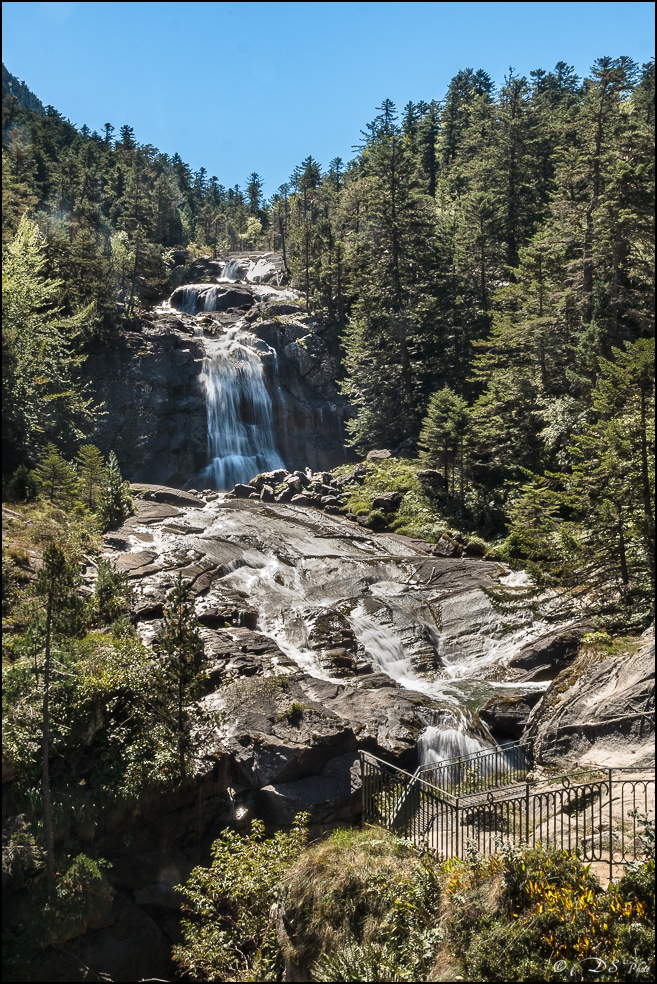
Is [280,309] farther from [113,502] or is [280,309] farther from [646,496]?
[646,496]

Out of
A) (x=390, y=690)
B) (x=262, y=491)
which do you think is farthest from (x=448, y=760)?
(x=262, y=491)

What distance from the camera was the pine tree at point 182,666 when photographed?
518 inches

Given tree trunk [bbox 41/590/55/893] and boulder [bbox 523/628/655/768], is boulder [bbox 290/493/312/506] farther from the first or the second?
tree trunk [bbox 41/590/55/893]

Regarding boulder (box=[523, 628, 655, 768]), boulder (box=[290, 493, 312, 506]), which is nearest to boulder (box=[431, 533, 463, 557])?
boulder (box=[290, 493, 312, 506])

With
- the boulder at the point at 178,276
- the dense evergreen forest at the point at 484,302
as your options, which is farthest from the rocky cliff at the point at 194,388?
the boulder at the point at 178,276

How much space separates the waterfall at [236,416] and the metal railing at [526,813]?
3211 cm

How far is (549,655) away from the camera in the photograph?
1738 cm

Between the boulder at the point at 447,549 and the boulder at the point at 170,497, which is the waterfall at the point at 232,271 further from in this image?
the boulder at the point at 447,549

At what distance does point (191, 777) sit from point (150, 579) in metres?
8.47

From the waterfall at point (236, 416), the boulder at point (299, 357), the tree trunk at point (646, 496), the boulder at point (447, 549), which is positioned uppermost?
the boulder at point (299, 357)

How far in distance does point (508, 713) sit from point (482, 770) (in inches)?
67.7

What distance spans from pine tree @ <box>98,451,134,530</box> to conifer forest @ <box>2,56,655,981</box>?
157mm

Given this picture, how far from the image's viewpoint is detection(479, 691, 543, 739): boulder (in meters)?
15.3

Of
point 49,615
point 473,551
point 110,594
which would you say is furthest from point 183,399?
point 49,615
